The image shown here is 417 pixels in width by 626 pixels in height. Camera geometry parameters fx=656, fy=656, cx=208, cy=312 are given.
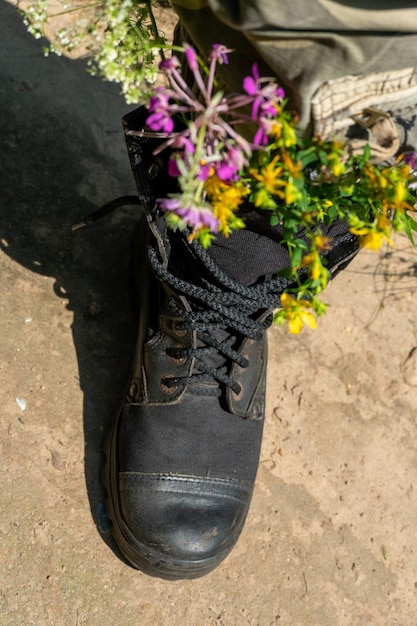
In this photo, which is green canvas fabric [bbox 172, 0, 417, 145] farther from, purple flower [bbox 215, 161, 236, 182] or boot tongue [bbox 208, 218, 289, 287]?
boot tongue [bbox 208, 218, 289, 287]

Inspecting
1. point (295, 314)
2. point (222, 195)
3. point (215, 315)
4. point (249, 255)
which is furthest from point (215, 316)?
point (222, 195)

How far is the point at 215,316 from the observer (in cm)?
148

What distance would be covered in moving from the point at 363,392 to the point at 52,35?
1522mm

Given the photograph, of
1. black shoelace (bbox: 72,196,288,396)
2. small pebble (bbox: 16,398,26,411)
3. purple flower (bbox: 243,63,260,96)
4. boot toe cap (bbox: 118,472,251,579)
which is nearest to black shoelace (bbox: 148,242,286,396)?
black shoelace (bbox: 72,196,288,396)

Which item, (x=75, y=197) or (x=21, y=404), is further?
(x=75, y=197)

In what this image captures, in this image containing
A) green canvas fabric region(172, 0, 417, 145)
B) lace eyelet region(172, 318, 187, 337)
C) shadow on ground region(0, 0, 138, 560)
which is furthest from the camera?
shadow on ground region(0, 0, 138, 560)

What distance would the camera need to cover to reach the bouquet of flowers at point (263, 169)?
0.95 m

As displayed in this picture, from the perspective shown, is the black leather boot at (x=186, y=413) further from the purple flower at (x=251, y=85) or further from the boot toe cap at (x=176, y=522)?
the purple flower at (x=251, y=85)

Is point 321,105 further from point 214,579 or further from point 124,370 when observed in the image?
point 214,579

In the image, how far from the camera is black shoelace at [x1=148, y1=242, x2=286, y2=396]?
1.45m

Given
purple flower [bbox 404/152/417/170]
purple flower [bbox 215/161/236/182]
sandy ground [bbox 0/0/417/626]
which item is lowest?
sandy ground [bbox 0/0/417/626]

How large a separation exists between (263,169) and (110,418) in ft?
2.90

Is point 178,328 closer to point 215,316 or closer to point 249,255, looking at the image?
point 215,316

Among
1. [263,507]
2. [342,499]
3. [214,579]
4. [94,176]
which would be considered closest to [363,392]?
[342,499]
